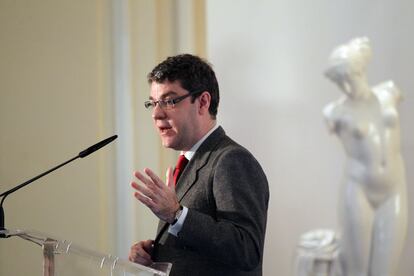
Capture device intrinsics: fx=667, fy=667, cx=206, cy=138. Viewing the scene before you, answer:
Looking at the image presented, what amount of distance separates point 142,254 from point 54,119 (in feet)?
3.24

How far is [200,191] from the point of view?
73.3 inches

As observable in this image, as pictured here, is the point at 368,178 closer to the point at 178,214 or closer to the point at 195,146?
the point at 178,214

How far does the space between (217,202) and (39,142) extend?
113 cm

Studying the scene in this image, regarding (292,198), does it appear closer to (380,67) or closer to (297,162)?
(297,162)

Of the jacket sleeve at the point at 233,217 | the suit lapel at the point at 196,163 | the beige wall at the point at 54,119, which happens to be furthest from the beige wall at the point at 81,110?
the jacket sleeve at the point at 233,217

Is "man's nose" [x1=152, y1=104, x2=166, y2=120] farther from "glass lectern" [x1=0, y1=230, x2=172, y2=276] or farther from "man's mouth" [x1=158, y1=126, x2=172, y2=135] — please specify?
"glass lectern" [x1=0, y1=230, x2=172, y2=276]

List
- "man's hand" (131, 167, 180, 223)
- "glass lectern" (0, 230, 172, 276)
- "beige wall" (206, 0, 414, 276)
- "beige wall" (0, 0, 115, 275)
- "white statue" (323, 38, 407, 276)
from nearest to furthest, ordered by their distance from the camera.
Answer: "white statue" (323, 38, 407, 276)
"glass lectern" (0, 230, 172, 276)
"man's hand" (131, 167, 180, 223)
"beige wall" (206, 0, 414, 276)
"beige wall" (0, 0, 115, 275)

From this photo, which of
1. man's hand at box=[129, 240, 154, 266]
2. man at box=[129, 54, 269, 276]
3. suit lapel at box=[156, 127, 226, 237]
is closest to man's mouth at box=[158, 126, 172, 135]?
man at box=[129, 54, 269, 276]

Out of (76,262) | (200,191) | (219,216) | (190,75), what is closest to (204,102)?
(190,75)

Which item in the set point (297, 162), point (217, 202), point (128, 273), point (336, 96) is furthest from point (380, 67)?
point (128, 273)

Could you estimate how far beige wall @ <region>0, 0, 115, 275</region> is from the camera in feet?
8.61

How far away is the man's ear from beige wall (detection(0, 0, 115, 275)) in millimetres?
894

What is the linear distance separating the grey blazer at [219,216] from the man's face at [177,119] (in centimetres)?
6

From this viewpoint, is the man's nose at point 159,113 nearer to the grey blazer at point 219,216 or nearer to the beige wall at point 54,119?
the grey blazer at point 219,216
